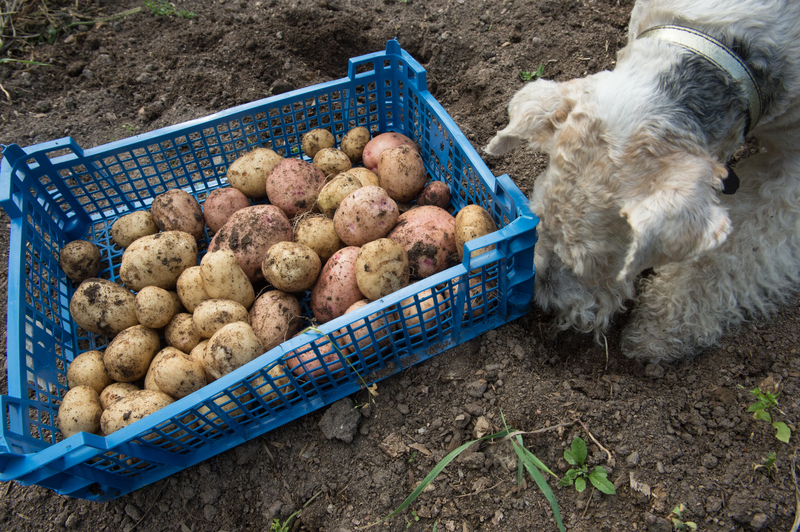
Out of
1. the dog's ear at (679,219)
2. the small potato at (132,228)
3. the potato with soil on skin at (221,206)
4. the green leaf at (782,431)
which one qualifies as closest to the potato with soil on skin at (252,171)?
the potato with soil on skin at (221,206)

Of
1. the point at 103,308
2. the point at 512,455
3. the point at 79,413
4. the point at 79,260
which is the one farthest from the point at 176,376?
the point at 512,455

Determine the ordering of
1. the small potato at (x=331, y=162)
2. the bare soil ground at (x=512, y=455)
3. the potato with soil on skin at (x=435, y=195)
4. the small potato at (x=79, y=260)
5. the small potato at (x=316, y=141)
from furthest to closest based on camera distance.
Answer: the small potato at (x=316, y=141) → the small potato at (x=331, y=162) → the potato with soil on skin at (x=435, y=195) → the small potato at (x=79, y=260) → the bare soil ground at (x=512, y=455)

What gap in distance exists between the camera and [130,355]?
1997 mm

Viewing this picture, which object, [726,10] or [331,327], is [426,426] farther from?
[726,10]

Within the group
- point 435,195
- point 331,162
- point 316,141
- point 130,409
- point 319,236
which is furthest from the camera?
point 316,141

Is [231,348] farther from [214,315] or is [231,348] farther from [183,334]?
[183,334]

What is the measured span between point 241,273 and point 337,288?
1.42ft

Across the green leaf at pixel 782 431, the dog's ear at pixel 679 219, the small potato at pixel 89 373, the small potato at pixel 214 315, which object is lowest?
the green leaf at pixel 782 431

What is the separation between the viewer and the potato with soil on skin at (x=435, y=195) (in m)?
2.47

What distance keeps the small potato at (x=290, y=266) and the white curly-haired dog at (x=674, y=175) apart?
3.13 ft

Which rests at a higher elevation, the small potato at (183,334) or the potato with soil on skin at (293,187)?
the potato with soil on skin at (293,187)

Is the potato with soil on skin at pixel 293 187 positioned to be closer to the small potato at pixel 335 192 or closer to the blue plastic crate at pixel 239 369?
the small potato at pixel 335 192

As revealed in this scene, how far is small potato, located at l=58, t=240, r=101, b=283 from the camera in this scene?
2.35 m

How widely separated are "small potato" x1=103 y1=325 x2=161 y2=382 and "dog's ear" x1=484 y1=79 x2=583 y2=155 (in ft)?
5.78
